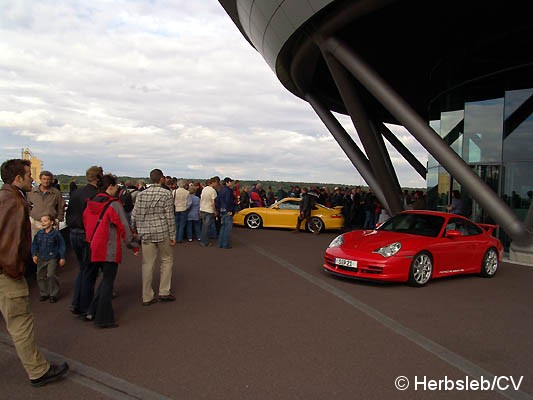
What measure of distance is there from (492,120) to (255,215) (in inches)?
357

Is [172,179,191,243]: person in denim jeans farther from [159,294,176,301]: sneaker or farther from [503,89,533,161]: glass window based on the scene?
[503,89,533,161]: glass window

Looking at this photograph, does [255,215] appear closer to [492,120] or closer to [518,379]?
[492,120]

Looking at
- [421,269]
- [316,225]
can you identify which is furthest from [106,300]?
[316,225]

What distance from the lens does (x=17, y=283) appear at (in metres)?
3.85

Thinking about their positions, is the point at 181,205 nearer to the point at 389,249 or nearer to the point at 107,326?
the point at 389,249

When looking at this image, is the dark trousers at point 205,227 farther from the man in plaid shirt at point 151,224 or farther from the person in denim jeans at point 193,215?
the man in plaid shirt at point 151,224

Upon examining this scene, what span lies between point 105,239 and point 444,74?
16143 millimetres

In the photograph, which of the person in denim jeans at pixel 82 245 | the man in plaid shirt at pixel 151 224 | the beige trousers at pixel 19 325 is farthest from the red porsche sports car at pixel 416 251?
the beige trousers at pixel 19 325

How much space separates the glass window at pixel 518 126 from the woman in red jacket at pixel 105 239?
1230 cm

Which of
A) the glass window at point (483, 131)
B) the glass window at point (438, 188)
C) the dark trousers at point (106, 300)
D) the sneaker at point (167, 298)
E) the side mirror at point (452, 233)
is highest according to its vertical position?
the glass window at point (483, 131)

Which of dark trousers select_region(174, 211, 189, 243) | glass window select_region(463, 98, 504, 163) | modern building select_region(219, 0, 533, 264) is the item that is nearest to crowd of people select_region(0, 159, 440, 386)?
dark trousers select_region(174, 211, 189, 243)

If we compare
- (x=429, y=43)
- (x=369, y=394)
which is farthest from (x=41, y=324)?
(x=429, y=43)

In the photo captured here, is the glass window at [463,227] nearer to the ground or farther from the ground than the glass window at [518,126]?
nearer to the ground

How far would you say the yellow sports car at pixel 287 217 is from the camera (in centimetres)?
1716
